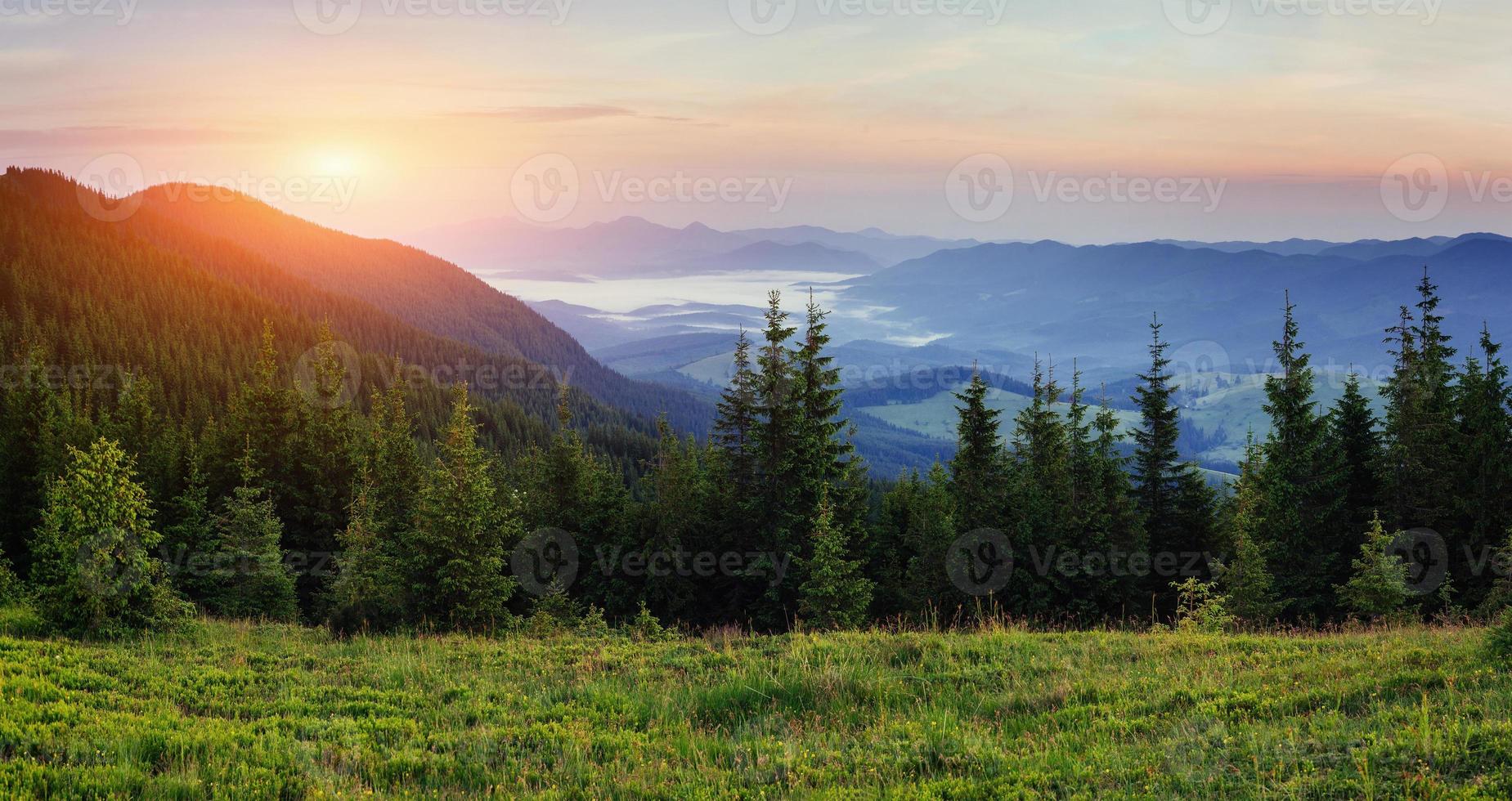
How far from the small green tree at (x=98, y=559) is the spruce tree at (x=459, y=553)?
9257 millimetres

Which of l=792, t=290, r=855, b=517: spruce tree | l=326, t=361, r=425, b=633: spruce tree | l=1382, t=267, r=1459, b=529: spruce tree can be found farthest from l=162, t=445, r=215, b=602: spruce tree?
l=1382, t=267, r=1459, b=529: spruce tree

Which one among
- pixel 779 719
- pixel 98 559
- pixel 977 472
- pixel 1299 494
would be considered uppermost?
pixel 977 472

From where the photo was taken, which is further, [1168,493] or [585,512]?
[1168,493]

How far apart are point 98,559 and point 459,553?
1088 centimetres

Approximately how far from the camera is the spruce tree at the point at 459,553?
2534 cm

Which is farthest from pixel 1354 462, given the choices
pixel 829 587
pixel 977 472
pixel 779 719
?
pixel 779 719

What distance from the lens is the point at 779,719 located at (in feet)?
36.6

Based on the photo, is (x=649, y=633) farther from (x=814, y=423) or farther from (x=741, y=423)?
(x=741, y=423)

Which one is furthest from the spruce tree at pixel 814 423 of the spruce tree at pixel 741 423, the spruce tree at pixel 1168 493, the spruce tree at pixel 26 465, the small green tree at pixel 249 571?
the spruce tree at pixel 26 465

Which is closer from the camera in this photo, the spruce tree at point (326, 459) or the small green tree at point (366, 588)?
the small green tree at point (366, 588)

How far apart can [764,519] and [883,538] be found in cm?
1274

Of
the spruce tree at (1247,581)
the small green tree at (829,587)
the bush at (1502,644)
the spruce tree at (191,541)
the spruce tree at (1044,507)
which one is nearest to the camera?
the bush at (1502,644)

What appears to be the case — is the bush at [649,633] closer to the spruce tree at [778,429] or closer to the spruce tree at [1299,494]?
the spruce tree at [778,429]

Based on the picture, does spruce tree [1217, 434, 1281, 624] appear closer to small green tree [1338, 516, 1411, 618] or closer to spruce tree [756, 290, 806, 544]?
small green tree [1338, 516, 1411, 618]
